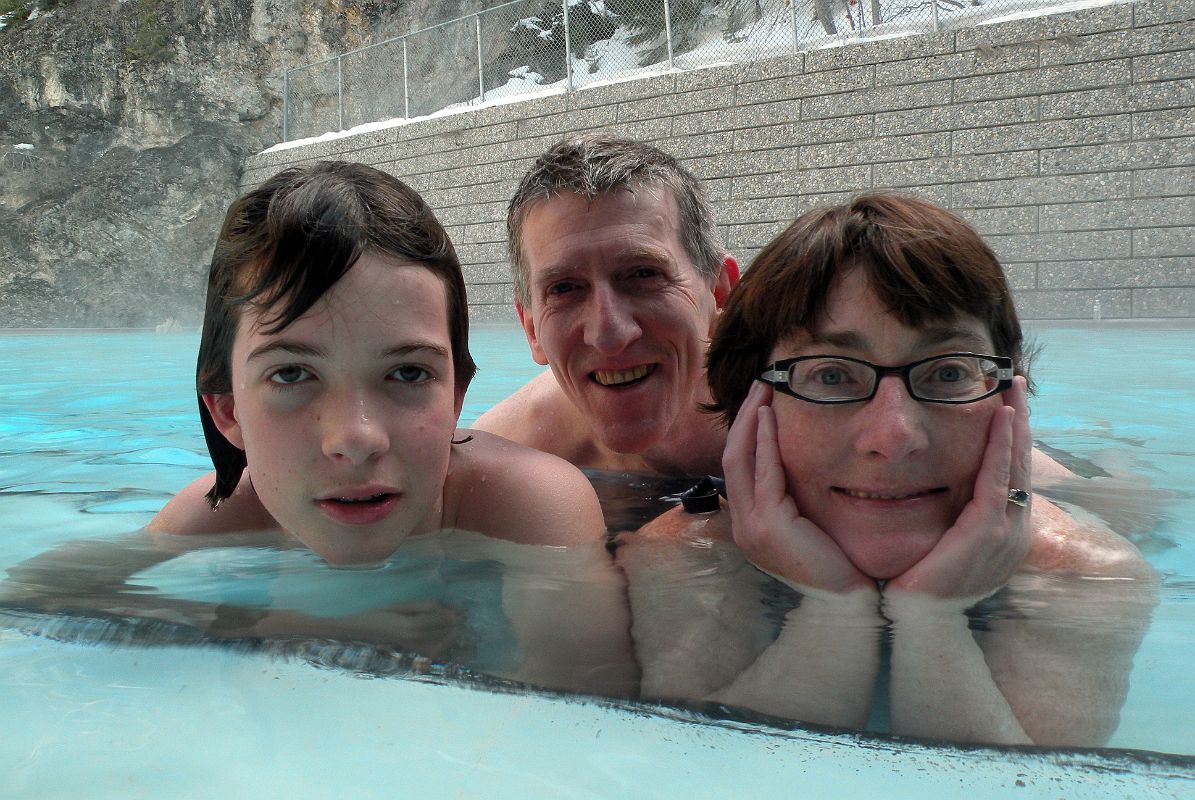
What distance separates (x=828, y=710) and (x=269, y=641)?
85cm

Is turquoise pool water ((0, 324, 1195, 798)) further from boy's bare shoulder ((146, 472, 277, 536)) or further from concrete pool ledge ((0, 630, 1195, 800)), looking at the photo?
boy's bare shoulder ((146, 472, 277, 536))

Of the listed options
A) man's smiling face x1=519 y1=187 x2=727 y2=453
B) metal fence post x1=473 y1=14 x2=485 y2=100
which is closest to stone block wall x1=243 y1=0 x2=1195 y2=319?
metal fence post x1=473 y1=14 x2=485 y2=100

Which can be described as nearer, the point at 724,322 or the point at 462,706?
the point at 462,706

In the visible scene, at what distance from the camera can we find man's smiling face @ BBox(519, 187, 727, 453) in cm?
273

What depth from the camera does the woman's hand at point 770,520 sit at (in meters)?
1.74

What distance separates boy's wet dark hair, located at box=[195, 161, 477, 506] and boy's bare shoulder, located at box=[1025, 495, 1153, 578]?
1239 mm

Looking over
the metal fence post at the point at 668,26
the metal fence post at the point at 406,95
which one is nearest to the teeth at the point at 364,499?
the metal fence post at the point at 668,26

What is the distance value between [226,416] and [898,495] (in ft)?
4.53

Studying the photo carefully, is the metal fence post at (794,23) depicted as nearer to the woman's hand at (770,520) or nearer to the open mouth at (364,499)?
the woman's hand at (770,520)

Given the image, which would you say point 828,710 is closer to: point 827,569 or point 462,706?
point 827,569

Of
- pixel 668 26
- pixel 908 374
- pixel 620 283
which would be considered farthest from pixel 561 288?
pixel 668 26

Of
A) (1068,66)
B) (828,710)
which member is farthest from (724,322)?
(1068,66)

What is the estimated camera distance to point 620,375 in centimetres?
276

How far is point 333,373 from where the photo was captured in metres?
1.81
